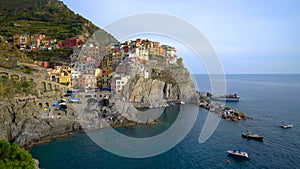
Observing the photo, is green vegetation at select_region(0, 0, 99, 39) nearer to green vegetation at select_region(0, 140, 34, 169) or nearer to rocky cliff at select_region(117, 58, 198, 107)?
rocky cliff at select_region(117, 58, 198, 107)

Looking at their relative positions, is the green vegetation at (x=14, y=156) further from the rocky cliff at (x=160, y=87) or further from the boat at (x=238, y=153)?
the rocky cliff at (x=160, y=87)

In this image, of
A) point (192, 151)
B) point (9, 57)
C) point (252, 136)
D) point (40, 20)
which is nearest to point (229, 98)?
point (252, 136)

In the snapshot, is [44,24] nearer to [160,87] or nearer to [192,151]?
[160,87]

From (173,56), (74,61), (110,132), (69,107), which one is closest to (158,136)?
(110,132)

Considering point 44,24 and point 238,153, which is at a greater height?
point 44,24

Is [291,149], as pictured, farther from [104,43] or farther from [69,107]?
[104,43]

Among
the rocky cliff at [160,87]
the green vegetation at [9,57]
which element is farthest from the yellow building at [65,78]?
the rocky cliff at [160,87]

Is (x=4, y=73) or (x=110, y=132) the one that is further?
(x=4, y=73)

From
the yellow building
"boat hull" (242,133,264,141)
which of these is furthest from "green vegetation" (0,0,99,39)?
"boat hull" (242,133,264,141)
